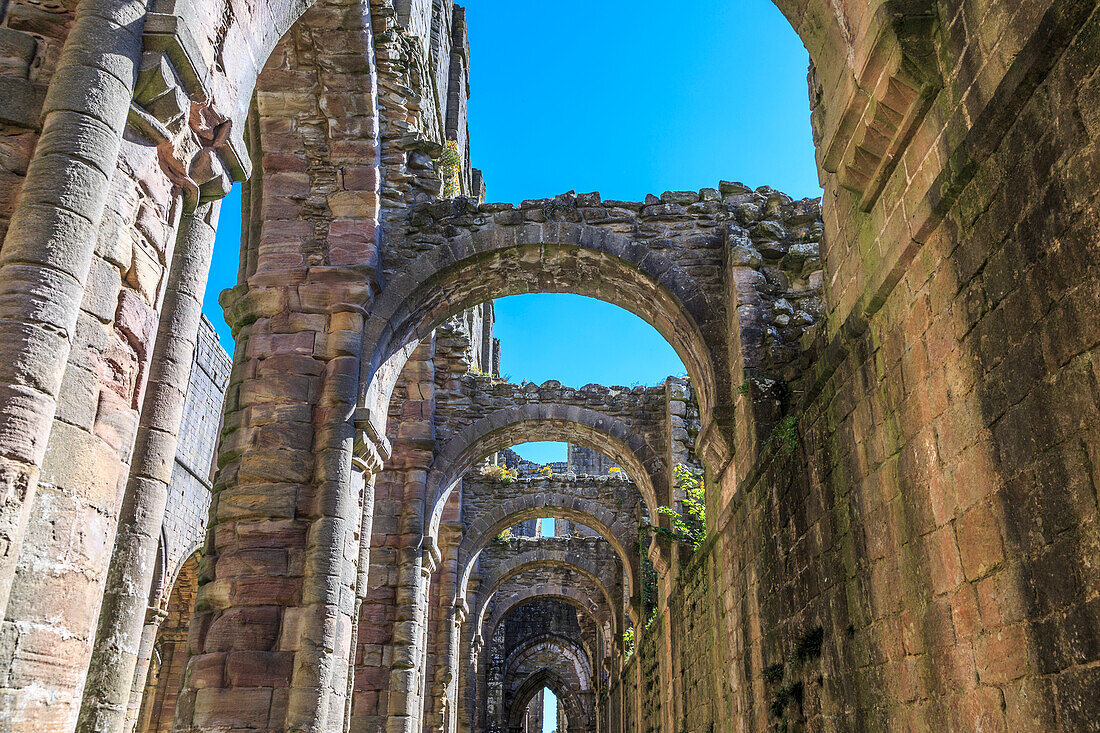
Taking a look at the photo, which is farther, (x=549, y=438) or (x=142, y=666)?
(x=549, y=438)

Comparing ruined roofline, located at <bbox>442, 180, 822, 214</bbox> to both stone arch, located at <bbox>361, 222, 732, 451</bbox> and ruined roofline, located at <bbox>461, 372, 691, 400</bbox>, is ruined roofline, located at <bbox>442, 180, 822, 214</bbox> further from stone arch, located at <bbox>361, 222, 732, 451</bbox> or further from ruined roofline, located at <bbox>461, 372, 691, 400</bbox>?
ruined roofline, located at <bbox>461, 372, 691, 400</bbox>

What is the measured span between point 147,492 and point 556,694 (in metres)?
31.3

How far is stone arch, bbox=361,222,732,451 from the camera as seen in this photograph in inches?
329

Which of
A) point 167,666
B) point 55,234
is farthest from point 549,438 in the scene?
point 55,234

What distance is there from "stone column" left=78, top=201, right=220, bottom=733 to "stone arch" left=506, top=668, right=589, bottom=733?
28437 mm

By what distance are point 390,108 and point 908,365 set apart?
23.3 feet

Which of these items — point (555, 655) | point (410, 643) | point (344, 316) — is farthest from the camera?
point (555, 655)

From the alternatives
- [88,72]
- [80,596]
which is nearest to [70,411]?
[80,596]

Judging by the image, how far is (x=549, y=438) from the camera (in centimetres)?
1442

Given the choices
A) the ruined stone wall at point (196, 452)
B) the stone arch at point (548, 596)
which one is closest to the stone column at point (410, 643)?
the ruined stone wall at point (196, 452)

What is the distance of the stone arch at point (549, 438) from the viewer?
1312 cm

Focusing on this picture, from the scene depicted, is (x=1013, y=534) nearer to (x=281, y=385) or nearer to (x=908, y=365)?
(x=908, y=365)

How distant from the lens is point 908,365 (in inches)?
146

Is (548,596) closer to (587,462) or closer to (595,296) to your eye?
(587,462)
